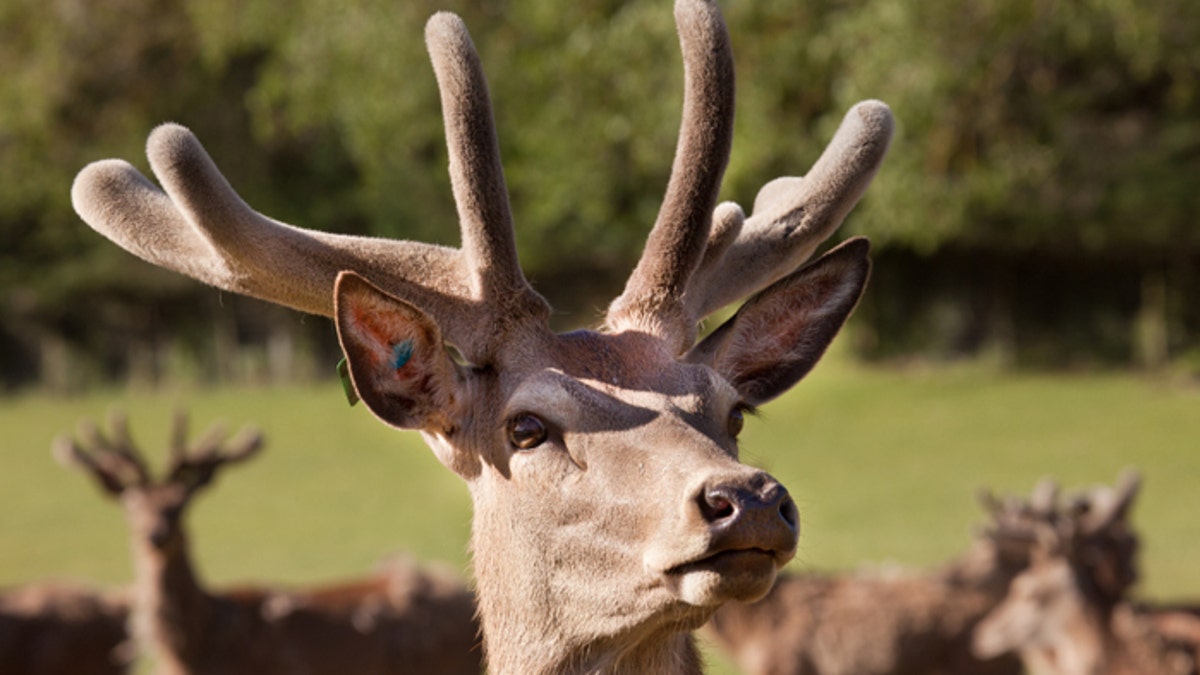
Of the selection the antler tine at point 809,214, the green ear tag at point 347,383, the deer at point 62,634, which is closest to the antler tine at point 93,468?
the deer at point 62,634

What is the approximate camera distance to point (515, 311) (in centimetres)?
340

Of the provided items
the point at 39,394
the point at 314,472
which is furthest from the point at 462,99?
the point at 39,394

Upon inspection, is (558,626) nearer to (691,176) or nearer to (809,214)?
(691,176)

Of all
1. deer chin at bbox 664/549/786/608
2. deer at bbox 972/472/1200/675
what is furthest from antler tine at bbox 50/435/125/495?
deer chin at bbox 664/549/786/608

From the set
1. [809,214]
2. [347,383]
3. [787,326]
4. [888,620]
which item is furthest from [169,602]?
[787,326]

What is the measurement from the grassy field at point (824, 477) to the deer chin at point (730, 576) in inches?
418

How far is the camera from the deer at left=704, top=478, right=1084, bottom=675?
8.94 meters

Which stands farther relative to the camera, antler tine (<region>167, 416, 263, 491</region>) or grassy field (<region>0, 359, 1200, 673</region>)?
grassy field (<region>0, 359, 1200, 673</region>)

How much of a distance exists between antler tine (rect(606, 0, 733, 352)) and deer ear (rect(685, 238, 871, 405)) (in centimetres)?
13

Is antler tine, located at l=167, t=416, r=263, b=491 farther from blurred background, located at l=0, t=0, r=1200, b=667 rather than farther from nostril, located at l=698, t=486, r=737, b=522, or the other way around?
nostril, located at l=698, t=486, r=737, b=522

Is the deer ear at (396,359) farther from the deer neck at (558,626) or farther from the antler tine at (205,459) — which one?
the antler tine at (205,459)

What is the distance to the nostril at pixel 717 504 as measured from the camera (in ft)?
9.08

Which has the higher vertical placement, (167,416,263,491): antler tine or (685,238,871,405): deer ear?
(685,238,871,405): deer ear

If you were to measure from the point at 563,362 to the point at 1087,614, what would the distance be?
5.98m
